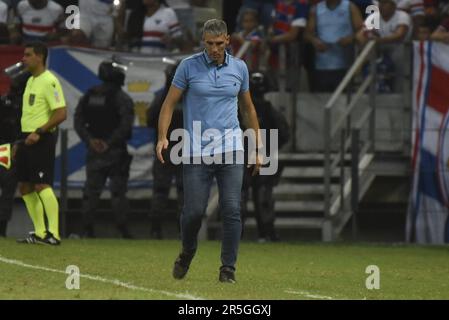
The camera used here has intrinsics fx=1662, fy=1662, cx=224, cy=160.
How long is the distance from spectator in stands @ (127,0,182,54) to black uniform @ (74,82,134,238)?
194 cm

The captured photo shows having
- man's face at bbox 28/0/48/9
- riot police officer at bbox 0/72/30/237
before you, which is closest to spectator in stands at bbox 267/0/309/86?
man's face at bbox 28/0/48/9

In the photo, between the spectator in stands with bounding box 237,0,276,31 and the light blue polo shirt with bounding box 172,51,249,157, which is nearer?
the light blue polo shirt with bounding box 172,51,249,157

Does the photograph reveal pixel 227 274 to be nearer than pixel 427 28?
Yes

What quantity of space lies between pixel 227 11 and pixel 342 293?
48.4 ft

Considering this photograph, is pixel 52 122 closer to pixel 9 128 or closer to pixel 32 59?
pixel 32 59

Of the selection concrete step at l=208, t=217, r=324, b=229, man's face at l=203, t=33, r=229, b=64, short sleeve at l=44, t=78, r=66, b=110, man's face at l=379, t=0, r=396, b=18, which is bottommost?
concrete step at l=208, t=217, r=324, b=229

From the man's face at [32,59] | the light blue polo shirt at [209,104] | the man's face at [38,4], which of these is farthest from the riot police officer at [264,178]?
the light blue polo shirt at [209,104]

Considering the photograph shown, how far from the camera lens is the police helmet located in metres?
21.8

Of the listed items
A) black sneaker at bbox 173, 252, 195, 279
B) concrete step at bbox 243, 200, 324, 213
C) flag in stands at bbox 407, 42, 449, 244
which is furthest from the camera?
concrete step at bbox 243, 200, 324, 213

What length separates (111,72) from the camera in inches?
859

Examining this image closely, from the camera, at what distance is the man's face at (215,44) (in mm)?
13672

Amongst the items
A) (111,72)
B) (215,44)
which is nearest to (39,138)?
(111,72)

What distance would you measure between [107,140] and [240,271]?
247 inches

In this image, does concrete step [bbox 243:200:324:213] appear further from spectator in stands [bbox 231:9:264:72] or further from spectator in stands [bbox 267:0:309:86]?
spectator in stands [bbox 231:9:264:72]
